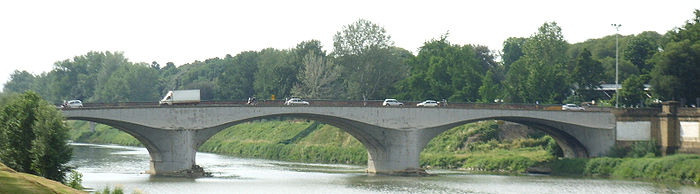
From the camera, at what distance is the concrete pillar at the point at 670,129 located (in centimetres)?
9125

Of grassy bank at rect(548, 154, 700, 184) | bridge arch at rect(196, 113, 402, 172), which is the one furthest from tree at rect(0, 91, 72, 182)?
grassy bank at rect(548, 154, 700, 184)

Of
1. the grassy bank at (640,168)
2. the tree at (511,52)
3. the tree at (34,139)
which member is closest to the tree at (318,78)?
the grassy bank at (640,168)

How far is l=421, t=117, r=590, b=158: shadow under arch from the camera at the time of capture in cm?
9369

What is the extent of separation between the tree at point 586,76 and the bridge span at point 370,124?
18.1 m

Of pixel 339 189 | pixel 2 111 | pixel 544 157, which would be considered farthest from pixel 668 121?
pixel 2 111

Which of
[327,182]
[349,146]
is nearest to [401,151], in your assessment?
[327,182]

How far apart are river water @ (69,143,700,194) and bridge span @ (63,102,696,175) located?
107 inches

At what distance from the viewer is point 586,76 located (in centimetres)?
11756

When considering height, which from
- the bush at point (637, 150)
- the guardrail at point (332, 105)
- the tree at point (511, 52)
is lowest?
the bush at point (637, 150)

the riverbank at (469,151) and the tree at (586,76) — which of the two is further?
the tree at (586,76)

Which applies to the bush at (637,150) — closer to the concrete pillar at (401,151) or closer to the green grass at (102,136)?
the concrete pillar at (401,151)

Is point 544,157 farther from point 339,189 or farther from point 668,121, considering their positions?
point 339,189

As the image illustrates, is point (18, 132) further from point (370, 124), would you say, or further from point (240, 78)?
point (240, 78)

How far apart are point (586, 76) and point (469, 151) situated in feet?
60.9
